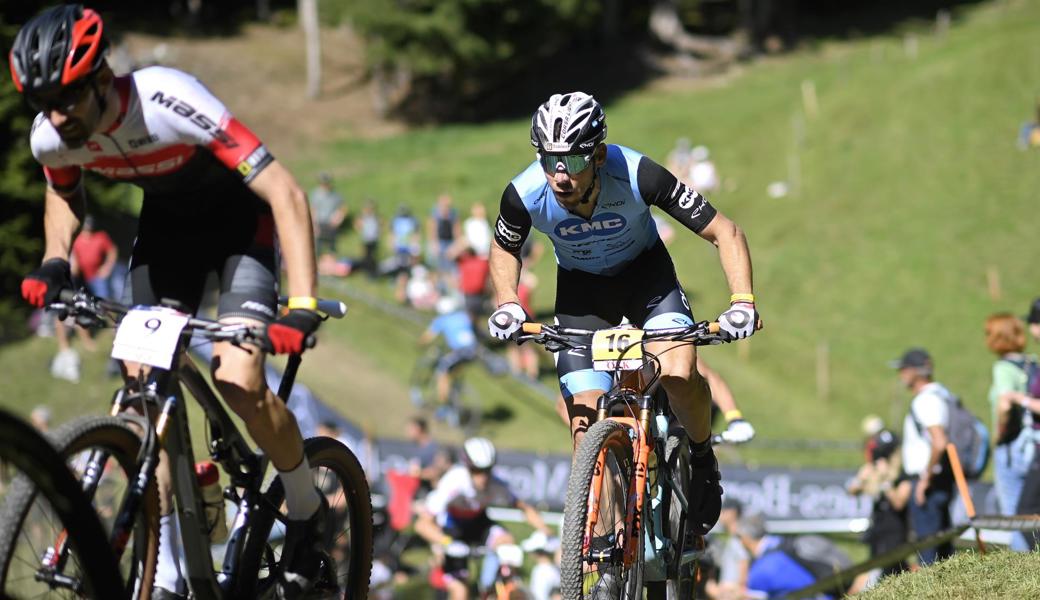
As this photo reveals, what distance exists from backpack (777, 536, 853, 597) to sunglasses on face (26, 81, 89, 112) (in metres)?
7.32

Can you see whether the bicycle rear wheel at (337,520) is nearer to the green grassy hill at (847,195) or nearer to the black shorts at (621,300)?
the black shorts at (621,300)

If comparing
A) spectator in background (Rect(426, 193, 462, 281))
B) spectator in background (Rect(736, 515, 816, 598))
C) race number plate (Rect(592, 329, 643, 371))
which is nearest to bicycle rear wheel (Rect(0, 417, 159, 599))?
race number plate (Rect(592, 329, 643, 371))

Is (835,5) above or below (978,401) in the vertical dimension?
above

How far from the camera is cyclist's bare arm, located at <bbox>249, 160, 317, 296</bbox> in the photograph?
16.7 ft

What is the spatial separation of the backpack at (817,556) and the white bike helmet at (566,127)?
5362 millimetres

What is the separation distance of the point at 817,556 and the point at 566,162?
5626mm

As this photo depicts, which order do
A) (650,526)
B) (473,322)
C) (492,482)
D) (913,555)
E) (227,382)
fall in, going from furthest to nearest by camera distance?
1. (473,322)
2. (492,482)
3. (913,555)
4. (650,526)
5. (227,382)

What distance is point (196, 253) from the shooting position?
5.60 m

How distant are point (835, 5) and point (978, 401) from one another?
1614 inches

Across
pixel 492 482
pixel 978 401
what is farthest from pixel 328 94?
pixel 492 482

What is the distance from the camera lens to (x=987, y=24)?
163ft

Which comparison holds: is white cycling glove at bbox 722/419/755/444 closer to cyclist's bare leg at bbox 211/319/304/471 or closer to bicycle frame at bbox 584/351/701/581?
bicycle frame at bbox 584/351/701/581

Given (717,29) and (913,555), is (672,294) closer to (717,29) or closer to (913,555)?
(913,555)

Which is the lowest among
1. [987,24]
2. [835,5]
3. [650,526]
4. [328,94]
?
[650,526]
